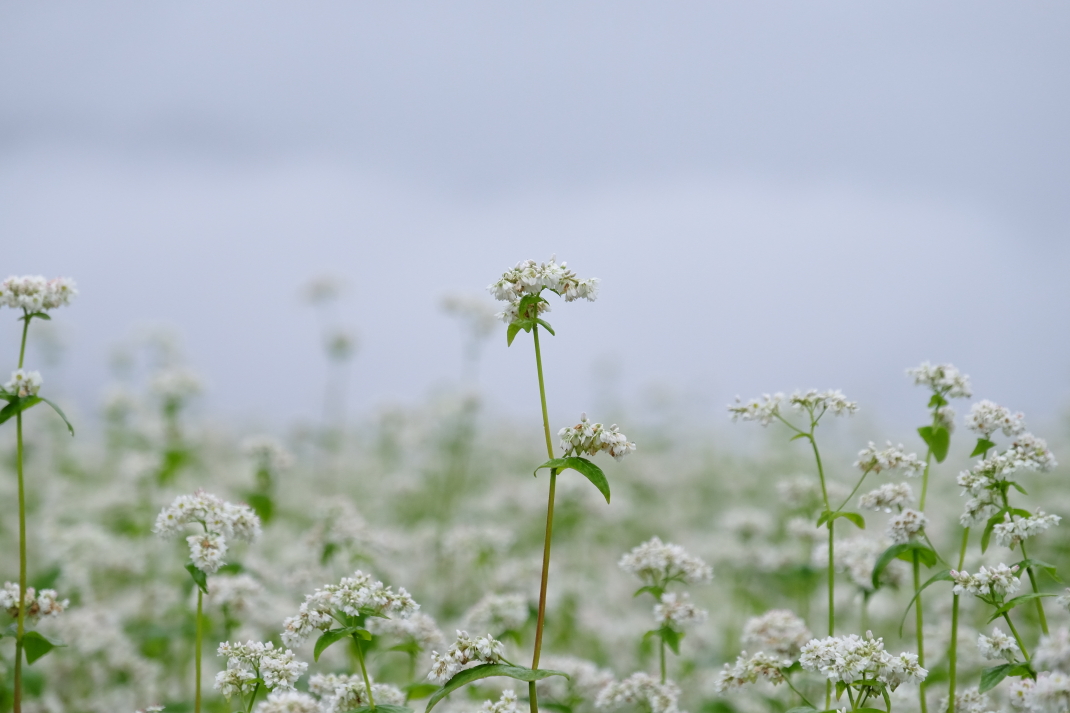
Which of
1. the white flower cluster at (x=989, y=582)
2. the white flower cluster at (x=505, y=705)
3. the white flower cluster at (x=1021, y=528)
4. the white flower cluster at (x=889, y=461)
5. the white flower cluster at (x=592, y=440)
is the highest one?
the white flower cluster at (x=889, y=461)

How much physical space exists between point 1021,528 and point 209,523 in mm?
2954

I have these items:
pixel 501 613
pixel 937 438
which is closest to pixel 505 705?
pixel 501 613

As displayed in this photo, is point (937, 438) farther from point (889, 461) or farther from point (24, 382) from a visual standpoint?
point (24, 382)

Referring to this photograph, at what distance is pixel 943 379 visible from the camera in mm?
3180

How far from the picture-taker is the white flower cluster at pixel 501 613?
4.00m

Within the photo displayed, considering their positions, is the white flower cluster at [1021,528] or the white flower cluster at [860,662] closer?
the white flower cluster at [860,662]

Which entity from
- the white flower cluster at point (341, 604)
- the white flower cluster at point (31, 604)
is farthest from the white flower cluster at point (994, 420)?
the white flower cluster at point (31, 604)

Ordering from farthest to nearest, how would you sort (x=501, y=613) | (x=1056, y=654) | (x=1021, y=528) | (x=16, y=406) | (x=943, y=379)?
(x=501, y=613) → (x=943, y=379) → (x=16, y=406) → (x=1021, y=528) → (x=1056, y=654)

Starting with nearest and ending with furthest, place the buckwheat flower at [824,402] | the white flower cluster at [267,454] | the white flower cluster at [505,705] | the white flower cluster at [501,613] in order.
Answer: the white flower cluster at [505,705] → the buckwheat flower at [824,402] → the white flower cluster at [501,613] → the white flower cluster at [267,454]

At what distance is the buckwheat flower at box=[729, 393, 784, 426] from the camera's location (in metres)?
3.24

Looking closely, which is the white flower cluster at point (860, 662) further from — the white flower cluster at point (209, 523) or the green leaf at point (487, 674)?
the white flower cluster at point (209, 523)

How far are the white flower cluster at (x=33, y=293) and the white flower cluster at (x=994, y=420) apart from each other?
140 inches

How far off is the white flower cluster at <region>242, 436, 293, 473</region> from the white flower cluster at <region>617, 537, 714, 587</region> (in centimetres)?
260

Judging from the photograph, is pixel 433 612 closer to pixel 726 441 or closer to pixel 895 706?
pixel 895 706
